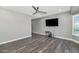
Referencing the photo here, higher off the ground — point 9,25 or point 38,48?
point 9,25

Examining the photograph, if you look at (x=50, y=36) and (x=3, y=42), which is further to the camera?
(x=50, y=36)

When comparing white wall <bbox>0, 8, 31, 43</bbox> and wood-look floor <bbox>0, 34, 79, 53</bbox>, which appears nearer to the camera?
wood-look floor <bbox>0, 34, 79, 53</bbox>

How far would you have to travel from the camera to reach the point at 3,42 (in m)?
3.62

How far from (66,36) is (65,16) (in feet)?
4.77

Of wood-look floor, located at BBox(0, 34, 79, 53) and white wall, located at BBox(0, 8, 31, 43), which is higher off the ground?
white wall, located at BBox(0, 8, 31, 43)

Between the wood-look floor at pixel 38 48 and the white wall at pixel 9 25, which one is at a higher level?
the white wall at pixel 9 25

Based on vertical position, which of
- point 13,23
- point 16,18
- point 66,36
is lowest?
point 66,36

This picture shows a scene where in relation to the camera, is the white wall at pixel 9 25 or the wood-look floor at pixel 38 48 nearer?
the wood-look floor at pixel 38 48

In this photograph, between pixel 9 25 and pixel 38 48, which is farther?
pixel 9 25
